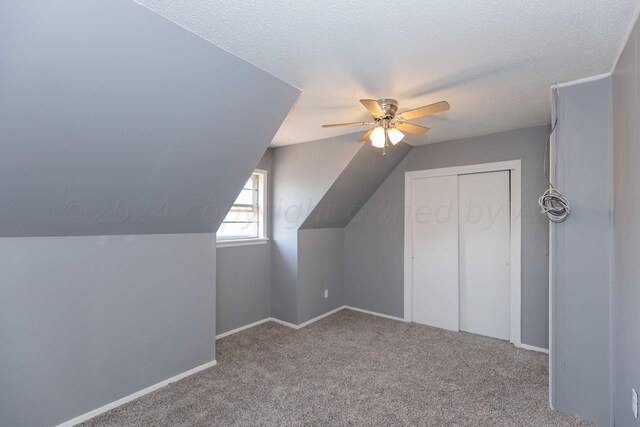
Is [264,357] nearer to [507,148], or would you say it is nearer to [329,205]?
[329,205]

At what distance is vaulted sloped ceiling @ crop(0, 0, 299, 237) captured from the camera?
135 centimetres

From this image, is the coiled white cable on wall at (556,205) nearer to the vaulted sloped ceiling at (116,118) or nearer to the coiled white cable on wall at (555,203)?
the coiled white cable on wall at (555,203)

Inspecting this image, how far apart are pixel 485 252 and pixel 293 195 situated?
7.69 feet

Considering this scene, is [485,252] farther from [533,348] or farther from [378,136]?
[378,136]

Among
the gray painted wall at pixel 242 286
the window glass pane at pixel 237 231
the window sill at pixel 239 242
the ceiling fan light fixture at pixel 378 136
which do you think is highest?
the ceiling fan light fixture at pixel 378 136

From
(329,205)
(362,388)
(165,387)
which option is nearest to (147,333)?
(165,387)

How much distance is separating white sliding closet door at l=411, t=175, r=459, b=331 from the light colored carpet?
1.26 ft

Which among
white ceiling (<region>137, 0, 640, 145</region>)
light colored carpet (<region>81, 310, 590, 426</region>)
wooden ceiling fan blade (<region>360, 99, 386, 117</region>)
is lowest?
light colored carpet (<region>81, 310, 590, 426</region>)

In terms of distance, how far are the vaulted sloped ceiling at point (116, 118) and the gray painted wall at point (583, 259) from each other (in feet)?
6.54

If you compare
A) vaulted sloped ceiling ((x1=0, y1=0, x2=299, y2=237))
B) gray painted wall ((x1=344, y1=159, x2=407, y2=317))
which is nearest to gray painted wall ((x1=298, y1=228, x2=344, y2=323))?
gray painted wall ((x1=344, y1=159, x2=407, y2=317))

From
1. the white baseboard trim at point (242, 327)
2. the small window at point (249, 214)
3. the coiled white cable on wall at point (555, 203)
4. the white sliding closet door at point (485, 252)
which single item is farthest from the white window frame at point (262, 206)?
the coiled white cable on wall at point (555, 203)

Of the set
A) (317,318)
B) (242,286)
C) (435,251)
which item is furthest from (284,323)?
(435,251)

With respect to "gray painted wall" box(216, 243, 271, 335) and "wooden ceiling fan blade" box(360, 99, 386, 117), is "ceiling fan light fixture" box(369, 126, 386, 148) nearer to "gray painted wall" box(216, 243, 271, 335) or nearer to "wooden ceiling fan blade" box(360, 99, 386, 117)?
"wooden ceiling fan blade" box(360, 99, 386, 117)

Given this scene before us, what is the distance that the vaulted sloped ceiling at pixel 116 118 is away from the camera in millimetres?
1349
